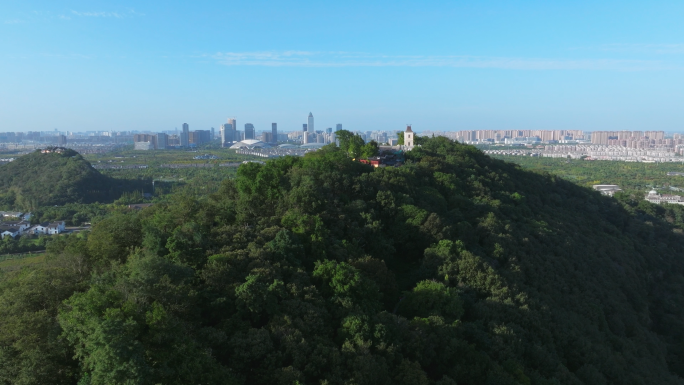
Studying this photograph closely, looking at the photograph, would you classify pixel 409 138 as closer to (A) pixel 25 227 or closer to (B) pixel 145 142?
(A) pixel 25 227

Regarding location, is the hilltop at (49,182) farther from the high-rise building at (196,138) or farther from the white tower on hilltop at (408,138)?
the high-rise building at (196,138)

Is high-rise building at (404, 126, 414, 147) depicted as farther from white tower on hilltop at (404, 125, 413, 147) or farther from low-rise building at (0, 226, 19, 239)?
low-rise building at (0, 226, 19, 239)

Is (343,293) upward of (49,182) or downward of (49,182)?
upward

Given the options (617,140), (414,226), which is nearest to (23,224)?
(414,226)

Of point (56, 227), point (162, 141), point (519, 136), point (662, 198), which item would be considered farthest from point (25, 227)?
point (519, 136)

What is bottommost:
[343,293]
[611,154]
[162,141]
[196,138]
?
[343,293]

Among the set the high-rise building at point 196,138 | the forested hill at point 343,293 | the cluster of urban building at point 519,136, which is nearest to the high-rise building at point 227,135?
the high-rise building at point 196,138

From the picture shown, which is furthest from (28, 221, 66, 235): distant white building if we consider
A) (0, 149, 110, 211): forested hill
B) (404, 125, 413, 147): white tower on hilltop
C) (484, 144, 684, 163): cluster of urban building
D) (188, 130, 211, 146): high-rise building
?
(188, 130, 211, 146): high-rise building

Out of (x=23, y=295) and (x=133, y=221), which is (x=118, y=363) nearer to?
(x=23, y=295)
